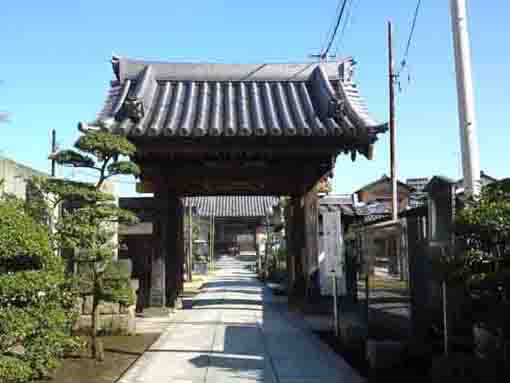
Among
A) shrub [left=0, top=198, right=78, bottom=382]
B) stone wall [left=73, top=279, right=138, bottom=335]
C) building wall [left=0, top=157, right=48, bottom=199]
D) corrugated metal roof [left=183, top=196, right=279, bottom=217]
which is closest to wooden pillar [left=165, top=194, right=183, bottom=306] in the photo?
stone wall [left=73, top=279, right=138, bottom=335]

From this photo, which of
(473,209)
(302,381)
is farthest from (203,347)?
(473,209)

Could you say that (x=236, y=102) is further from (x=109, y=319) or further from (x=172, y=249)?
(x=109, y=319)

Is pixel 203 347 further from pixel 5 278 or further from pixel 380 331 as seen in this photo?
pixel 5 278

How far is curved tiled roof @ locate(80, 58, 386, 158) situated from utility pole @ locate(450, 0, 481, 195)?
3.94 m

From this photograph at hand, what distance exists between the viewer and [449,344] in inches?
261

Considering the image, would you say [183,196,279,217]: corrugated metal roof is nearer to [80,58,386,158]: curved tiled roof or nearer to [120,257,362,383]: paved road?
[80,58,386,158]: curved tiled roof

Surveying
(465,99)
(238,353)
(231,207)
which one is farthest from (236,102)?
(231,207)

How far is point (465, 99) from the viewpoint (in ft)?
23.2

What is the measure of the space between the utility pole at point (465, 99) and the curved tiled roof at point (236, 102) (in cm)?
394

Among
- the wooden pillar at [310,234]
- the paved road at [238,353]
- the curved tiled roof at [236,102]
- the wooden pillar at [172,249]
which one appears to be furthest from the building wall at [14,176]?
the wooden pillar at [310,234]

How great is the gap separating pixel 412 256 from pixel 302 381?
2.14m

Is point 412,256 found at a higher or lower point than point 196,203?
lower

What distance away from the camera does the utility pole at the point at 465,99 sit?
6.81 m

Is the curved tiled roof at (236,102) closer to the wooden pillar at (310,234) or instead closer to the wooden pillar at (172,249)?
the wooden pillar at (310,234)
